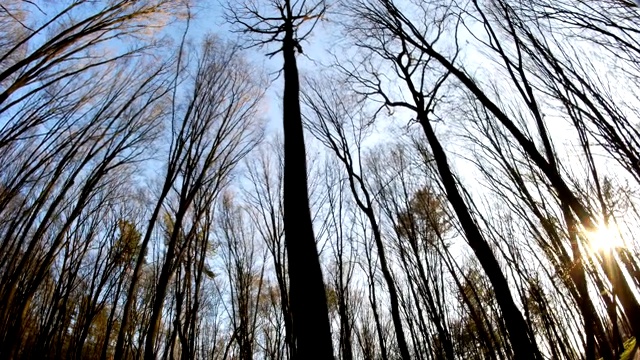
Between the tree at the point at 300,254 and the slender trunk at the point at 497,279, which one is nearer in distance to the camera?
the tree at the point at 300,254

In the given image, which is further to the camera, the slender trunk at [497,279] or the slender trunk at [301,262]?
the slender trunk at [497,279]

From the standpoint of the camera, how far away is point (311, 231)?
213 centimetres

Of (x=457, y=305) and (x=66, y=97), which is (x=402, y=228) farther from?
(x=66, y=97)

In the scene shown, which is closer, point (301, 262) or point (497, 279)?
point (301, 262)

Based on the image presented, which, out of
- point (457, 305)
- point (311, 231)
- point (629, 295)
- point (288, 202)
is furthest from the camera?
point (457, 305)

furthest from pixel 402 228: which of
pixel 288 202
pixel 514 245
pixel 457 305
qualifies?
pixel 288 202

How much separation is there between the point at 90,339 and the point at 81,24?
1876 centimetres

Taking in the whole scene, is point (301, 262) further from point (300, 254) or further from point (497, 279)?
point (497, 279)

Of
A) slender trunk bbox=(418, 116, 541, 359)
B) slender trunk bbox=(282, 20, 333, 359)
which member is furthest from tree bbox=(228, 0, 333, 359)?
slender trunk bbox=(418, 116, 541, 359)

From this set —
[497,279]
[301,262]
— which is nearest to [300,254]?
[301,262]

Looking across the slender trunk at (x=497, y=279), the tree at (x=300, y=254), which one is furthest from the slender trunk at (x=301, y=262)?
the slender trunk at (x=497, y=279)

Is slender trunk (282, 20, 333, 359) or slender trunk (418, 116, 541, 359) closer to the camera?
slender trunk (282, 20, 333, 359)

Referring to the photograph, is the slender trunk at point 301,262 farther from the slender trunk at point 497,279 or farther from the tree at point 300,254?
the slender trunk at point 497,279

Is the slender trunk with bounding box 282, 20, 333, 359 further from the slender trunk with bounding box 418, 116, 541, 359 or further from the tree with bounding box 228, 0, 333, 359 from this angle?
the slender trunk with bounding box 418, 116, 541, 359
